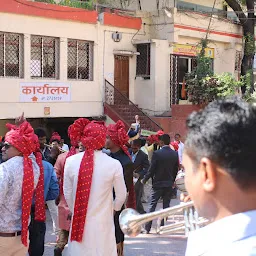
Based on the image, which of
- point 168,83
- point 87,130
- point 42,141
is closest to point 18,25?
point 168,83

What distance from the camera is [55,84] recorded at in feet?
54.7

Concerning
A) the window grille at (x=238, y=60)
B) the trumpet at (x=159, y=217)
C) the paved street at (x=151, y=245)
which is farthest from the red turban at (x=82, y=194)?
the window grille at (x=238, y=60)

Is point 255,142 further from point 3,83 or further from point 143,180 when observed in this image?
point 3,83

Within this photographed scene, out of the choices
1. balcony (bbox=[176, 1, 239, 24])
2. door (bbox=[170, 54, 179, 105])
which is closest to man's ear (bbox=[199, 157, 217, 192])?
door (bbox=[170, 54, 179, 105])

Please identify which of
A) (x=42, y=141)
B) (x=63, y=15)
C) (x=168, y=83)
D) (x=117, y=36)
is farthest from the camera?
(x=168, y=83)

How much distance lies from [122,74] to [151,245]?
1286 centimetres

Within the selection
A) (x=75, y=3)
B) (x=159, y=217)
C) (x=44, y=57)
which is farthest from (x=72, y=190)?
(x=75, y=3)

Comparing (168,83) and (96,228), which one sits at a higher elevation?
(168,83)

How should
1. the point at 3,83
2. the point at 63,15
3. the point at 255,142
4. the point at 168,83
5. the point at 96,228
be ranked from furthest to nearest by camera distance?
1. the point at 168,83
2. the point at 63,15
3. the point at 3,83
4. the point at 96,228
5. the point at 255,142

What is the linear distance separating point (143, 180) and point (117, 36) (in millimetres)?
11124

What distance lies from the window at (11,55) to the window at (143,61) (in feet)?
17.6

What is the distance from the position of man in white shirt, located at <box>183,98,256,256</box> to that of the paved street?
5282 millimetres

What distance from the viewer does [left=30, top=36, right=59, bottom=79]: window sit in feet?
54.1

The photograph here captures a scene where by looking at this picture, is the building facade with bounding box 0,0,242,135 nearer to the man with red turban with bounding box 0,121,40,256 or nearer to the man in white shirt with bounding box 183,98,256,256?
the man with red turban with bounding box 0,121,40,256
